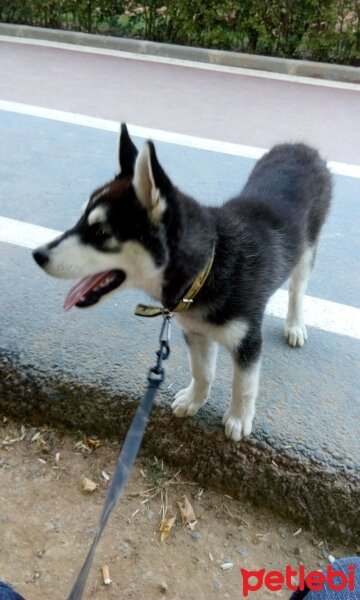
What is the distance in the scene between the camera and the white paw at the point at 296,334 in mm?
2738

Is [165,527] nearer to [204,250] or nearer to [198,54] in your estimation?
[204,250]

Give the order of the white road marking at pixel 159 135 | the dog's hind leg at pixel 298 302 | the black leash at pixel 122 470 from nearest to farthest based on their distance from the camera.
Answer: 1. the black leash at pixel 122 470
2. the dog's hind leg at pixel 298 302
3. the white road marking at pixel 159 135

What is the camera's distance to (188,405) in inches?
93.5

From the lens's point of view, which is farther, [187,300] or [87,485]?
[87,485]

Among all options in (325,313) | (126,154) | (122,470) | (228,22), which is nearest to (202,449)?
(122,470)

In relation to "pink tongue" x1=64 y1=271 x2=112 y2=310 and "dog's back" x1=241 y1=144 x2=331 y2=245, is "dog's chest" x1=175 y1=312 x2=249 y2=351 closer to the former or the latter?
"pink tongue" x1=64 y1=271 x2=112 y2=310

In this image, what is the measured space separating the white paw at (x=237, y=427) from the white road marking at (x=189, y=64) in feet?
19.1

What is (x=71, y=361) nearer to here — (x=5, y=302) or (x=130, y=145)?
(x=5, y=302)

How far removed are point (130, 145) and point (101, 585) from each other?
1.52 metres

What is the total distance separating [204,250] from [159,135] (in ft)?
11.5

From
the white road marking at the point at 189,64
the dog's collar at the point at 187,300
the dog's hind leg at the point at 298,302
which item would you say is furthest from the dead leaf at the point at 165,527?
the white road marking at the point at 189,64

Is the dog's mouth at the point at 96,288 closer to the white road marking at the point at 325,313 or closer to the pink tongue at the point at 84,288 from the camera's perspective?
the pink tongue at the point at 84,288

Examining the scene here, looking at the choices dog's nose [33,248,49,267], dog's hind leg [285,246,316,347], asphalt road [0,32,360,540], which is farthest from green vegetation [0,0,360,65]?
dog's nose [33,248,49,267]

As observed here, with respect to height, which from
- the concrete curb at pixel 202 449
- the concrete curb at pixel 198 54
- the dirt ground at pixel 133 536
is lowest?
the dirt ground at pixel 133 536
